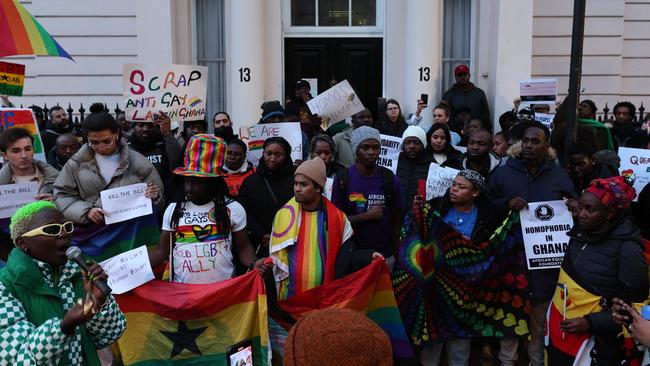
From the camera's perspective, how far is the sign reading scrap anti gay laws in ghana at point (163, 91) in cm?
721

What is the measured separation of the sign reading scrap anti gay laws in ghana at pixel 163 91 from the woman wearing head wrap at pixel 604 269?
15.7 feet

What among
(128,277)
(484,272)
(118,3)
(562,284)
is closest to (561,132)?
(484,272)

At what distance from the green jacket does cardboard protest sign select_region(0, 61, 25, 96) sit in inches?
204

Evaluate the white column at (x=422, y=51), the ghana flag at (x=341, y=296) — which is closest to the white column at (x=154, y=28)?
the white column at (x=422, y=51)

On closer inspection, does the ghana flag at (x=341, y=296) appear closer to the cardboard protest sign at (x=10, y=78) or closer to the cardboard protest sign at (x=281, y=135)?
the cardboard protest sign at (x=281, y=135)

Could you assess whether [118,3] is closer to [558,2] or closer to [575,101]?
[558,2]

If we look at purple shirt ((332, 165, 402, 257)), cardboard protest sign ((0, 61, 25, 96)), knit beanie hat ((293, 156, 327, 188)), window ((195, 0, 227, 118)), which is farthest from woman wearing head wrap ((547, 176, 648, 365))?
window ((195, 0, 227, 118))

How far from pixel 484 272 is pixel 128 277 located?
2770mm

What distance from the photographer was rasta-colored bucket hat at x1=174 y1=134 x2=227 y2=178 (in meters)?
A: 4.64

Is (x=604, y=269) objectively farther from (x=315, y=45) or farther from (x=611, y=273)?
(x=315, y=45)

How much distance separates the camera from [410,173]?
20.2 ft

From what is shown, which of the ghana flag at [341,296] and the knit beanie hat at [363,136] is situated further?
the knit beanie hat at [363,136]

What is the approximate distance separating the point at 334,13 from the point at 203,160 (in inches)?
356

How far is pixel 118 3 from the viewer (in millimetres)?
12742
